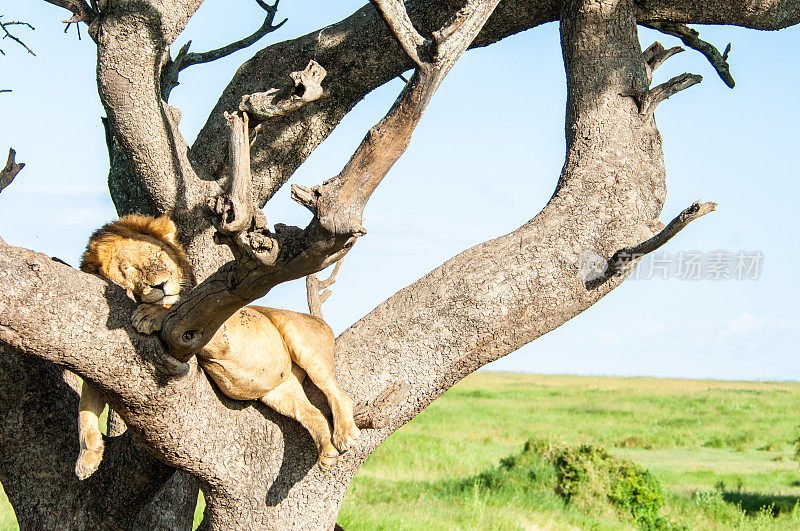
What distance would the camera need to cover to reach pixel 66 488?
3977 millimetres

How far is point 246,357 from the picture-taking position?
3211 millimetres

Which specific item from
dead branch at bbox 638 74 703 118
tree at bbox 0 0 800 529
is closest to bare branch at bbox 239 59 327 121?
tree at bbox 0 0 800 529

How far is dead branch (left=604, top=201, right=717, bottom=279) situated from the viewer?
3467 mm

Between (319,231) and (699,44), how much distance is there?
4.05m

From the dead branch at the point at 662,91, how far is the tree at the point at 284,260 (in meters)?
0.01

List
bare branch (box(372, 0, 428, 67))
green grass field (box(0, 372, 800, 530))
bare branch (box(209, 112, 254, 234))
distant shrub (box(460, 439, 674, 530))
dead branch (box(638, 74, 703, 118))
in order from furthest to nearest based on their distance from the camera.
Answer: distant shrub (box(460, 439, 674, 530)), green grass field (box(0, 372, 800, 530)), dead branch (box(638, 74, 703, 118)), bare branch (box(372, 0, 428, 67)), bare branch (box(209, 112, 254, 234))

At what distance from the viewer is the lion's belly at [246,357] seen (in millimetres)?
3195

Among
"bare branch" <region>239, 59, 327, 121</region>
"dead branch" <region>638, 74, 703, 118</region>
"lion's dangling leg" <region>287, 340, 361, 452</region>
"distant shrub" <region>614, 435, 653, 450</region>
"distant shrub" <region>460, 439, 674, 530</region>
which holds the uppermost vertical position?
"dead branch" <region>638, 74, 703, 118</region>

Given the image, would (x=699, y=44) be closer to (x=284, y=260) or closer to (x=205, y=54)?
(x=205, y=54)

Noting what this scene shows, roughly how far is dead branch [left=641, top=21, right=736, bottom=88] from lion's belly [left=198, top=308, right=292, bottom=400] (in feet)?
11.3

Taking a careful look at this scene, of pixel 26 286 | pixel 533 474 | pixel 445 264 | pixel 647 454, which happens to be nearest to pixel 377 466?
pixel 533 474

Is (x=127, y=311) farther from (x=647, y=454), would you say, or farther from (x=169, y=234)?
(x=647, y=454)

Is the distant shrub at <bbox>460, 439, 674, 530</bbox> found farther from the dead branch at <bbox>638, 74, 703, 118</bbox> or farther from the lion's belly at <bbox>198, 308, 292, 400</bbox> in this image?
the lion's belly at <bbox>198, 308, 292, 400</bbox>

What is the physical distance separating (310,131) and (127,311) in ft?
7.35
